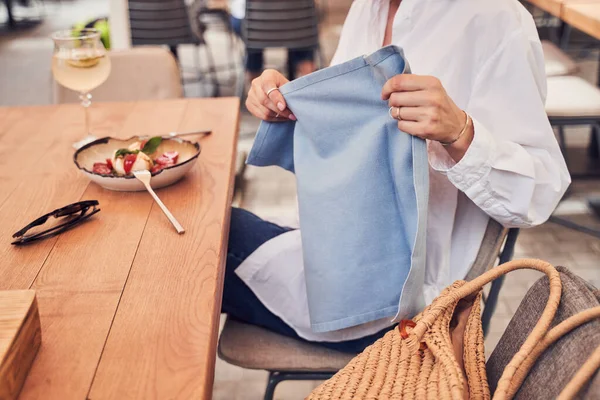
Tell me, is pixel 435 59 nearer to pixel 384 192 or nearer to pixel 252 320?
pixel 384 192

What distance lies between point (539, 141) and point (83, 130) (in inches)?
43.5

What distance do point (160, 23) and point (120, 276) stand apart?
3431 mm

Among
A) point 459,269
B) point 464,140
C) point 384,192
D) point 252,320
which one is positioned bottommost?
point 252,320

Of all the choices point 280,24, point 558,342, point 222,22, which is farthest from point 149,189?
point 222,22

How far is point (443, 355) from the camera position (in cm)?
80

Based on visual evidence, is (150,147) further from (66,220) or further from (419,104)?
(419,104)

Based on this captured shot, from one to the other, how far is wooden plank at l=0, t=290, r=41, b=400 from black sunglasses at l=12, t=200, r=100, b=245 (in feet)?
1.00

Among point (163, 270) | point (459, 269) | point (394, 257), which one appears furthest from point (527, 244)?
point (163, 270)

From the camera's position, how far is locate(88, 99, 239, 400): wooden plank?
29.0 inches

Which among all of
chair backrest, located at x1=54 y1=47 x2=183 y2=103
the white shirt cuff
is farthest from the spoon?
chair backrest, located at x1=54 y1=47 x2=183 y2=103

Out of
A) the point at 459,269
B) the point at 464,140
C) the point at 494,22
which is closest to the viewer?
the point at 464,140

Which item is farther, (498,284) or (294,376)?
(498,284)

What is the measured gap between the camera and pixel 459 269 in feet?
4.16

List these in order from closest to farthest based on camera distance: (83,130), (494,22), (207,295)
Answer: (207,295) < (494,22) < (83,130)
